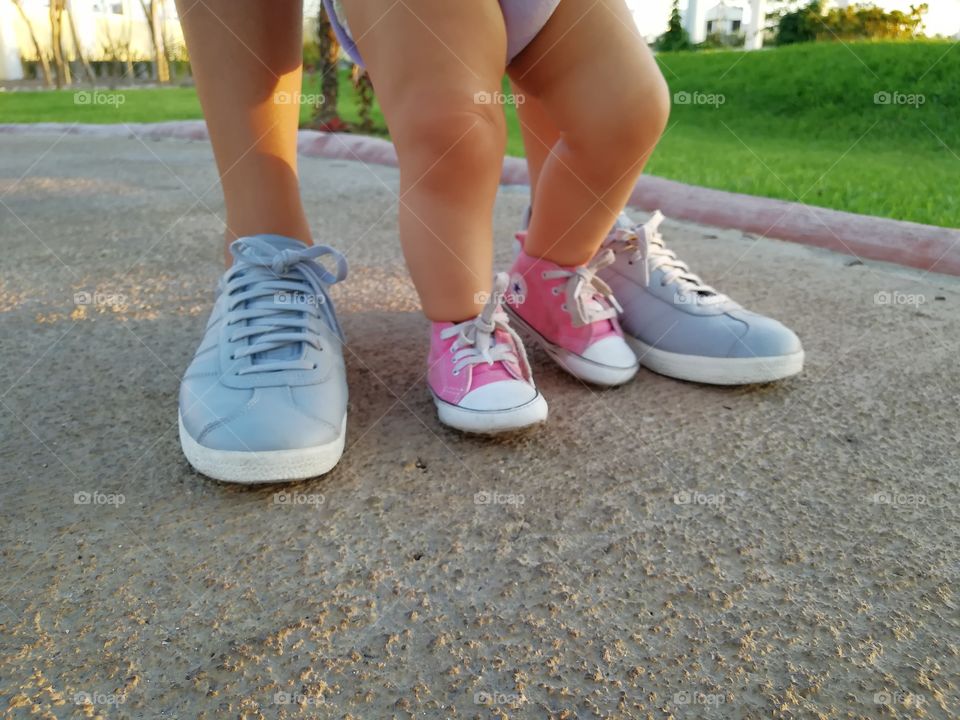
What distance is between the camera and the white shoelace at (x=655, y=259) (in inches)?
49.5

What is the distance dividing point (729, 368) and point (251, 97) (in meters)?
0.84

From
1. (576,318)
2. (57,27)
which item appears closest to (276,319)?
(576,318)

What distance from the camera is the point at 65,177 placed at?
3.05 meters

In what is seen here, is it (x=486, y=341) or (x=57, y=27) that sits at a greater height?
(x=486, y=341)

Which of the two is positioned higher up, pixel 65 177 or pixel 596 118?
pixel 596 118

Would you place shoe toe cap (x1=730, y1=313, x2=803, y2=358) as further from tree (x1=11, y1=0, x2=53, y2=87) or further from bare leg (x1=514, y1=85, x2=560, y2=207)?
tree (x1=11, y1=0, x2=53, y2=87)

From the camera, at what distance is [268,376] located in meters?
0.94

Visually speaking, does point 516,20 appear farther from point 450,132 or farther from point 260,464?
point 260,464

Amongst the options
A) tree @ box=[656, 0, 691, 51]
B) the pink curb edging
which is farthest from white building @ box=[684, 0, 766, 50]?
the pink curb edging

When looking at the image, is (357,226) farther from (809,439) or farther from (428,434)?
(809,439)

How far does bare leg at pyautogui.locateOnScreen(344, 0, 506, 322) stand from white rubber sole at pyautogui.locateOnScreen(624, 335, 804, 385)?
0.35 metres

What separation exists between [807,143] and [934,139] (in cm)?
59

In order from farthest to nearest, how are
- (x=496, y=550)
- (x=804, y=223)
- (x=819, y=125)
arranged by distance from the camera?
(x=819, y=125) → (x=804, y=223) → (x=496, y=550)

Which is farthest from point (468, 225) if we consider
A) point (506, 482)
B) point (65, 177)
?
point (65, 177)
